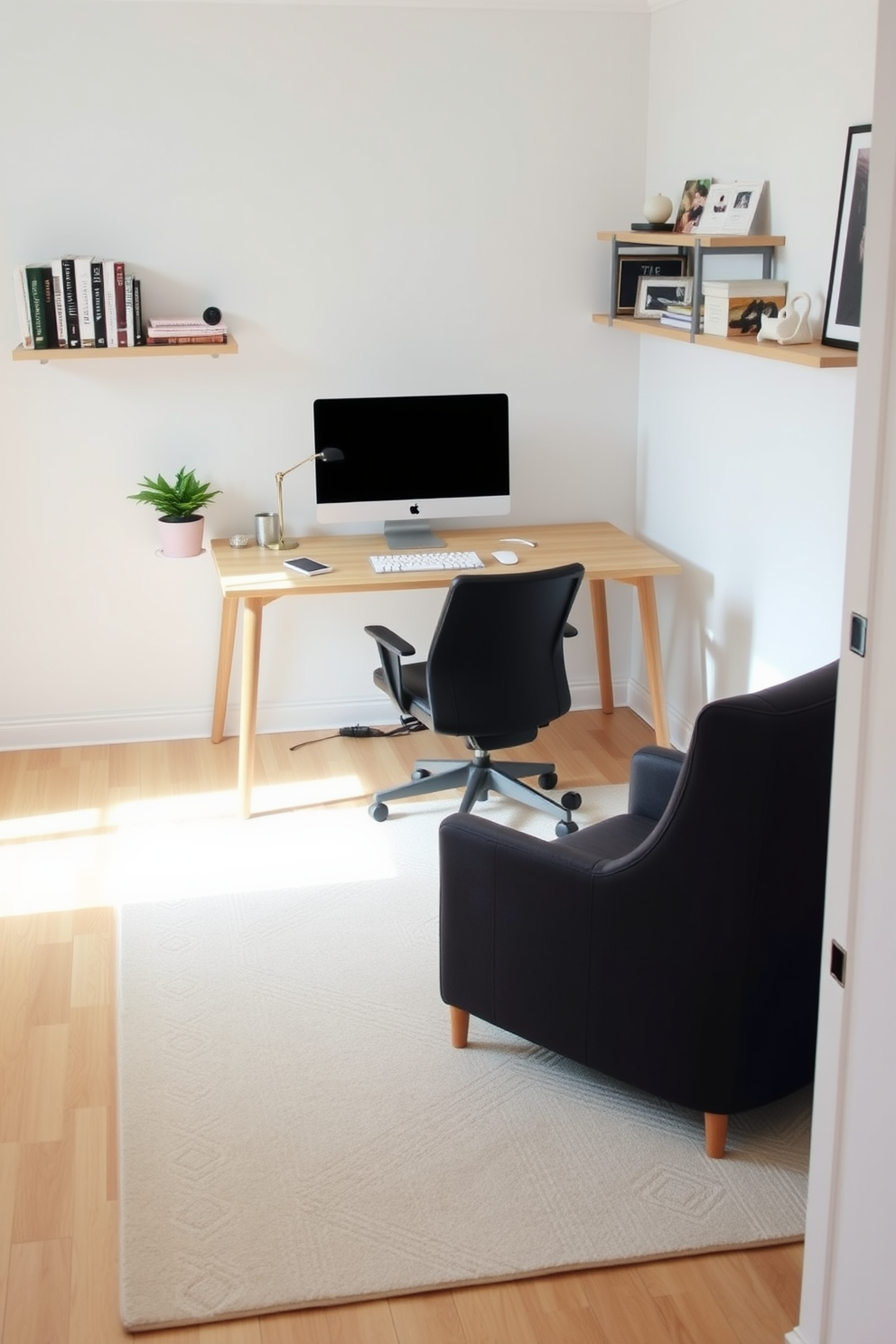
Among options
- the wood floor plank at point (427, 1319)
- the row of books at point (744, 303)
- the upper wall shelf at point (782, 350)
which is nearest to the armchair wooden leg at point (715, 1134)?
the wood floor plank at point (427, 1319)

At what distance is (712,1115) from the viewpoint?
2.63m

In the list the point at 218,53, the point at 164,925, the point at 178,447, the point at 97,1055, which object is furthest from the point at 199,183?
the point at 97,1055

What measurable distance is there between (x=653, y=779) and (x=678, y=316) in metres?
1.62

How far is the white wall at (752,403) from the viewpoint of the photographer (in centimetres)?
347

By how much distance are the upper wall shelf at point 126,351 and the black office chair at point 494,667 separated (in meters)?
1.06

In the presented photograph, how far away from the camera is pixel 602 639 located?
4.99 metres

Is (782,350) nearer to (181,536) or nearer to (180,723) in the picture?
(181,536)

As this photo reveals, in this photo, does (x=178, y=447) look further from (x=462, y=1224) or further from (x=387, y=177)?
(x=462, y=1224)

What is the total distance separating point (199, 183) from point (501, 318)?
110 cm

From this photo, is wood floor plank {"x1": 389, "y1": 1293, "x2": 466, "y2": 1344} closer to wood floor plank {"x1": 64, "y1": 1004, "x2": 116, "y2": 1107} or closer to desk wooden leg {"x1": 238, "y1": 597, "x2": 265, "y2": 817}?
wood floor plank {"x1": 64, "y1": 1004, "x2": 116, "y2": 1107}

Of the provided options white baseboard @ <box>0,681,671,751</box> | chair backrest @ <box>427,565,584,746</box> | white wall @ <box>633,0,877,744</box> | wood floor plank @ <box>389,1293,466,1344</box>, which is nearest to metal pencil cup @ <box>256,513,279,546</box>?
white baseboard @ <box>0,681,671,751</box>

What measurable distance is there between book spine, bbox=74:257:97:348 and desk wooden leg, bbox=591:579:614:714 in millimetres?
1869

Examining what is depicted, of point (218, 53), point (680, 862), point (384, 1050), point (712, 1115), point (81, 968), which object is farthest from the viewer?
point (218, 53)

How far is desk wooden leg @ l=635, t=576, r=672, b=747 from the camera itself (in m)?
4.38
